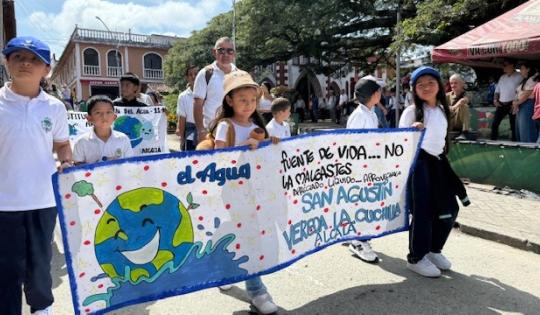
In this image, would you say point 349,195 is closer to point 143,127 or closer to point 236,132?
point 236,132

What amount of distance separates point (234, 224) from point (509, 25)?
8923 millimetres

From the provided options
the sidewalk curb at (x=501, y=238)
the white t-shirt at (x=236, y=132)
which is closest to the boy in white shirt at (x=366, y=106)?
the white t-shirt at (x=236, y=132)

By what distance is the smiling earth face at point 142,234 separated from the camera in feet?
8.65

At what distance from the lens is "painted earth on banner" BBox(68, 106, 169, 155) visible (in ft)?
20.5

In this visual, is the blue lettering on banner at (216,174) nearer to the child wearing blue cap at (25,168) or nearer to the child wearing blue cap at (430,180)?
the child wearing blue cap at (25,168)

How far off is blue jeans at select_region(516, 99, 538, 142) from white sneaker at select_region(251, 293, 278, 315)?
7.41 m

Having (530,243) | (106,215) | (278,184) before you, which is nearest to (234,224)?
(278,184)

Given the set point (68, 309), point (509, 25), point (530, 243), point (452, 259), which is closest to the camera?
point (68, 309)

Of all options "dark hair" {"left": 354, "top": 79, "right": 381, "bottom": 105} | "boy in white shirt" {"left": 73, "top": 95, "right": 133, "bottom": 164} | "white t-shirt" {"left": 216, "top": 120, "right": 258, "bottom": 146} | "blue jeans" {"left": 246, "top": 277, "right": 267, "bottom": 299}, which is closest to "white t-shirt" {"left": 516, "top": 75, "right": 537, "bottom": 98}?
"dark hair" {"left": 354, "top": 79, "right": 381, "bottom": 105}

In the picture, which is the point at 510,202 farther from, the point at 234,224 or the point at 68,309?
the point at 68,309

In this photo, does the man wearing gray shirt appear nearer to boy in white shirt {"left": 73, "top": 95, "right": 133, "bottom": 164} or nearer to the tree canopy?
the tree canopy

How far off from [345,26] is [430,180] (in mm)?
16557

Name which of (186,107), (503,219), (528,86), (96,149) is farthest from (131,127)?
(528,86)

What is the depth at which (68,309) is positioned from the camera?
135 inches
